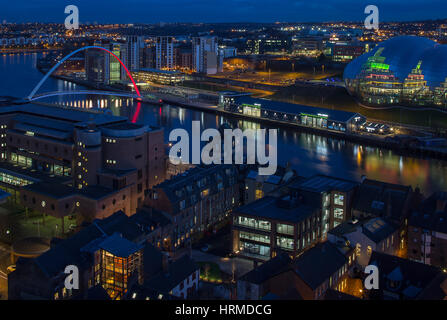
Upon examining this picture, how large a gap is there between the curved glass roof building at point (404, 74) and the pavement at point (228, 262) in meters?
14.3

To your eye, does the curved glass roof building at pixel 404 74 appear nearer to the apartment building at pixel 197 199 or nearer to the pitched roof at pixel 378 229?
the apartment building at pixel 197 199

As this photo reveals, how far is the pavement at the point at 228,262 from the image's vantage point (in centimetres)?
702

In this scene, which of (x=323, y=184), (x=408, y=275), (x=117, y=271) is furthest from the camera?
(x=323, y=184)

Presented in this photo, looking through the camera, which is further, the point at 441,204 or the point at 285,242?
the point at 441,204

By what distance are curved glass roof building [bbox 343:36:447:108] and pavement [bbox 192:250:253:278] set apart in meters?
14.3

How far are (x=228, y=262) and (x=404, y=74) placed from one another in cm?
1478

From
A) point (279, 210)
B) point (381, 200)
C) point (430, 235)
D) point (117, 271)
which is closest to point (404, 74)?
point (381, 200)

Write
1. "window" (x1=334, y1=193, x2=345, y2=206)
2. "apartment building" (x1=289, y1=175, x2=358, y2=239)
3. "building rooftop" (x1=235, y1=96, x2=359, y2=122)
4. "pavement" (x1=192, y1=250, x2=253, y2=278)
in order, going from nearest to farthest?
"pavement" (x1=192, y1=250, x2=253, y2=278)
"apartment building" (x1=289, y1=175, x2=358, y2=239)
"window" (x1=334, y1=193, x2=345, y2=206)
"building rooftop" (x1=235, y1=96, x2=359, y2=122)

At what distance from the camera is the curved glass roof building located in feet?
63.9

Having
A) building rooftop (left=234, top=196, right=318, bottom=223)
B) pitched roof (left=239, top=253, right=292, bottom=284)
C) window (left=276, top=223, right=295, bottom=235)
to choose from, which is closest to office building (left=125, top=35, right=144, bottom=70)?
building rooftop (left=234, top=196, right=318, bottom=223)

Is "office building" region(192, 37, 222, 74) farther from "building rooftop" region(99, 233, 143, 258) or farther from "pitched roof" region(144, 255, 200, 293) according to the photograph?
"pitched roof" region(144, 255, 200, 293)

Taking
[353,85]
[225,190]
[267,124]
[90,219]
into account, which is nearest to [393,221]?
[225,190]

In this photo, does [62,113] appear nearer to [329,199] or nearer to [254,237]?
[254,237]

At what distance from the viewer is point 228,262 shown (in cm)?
727
